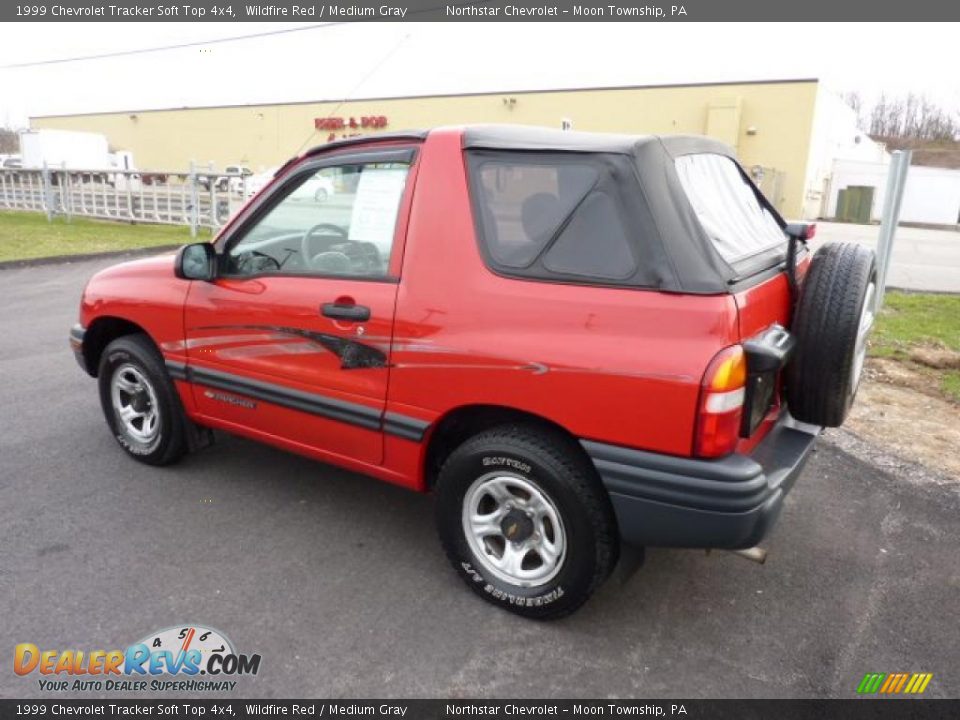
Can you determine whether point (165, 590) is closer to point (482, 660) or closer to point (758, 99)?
point (482, 660)

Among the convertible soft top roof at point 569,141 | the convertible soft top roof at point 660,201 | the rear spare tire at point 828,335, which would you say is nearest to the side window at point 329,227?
the convertible soft top roof at point 569,141

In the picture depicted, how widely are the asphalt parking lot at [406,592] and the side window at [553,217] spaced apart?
53.6 inches

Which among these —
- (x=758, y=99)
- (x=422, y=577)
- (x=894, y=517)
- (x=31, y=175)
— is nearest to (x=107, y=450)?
(x=422, y=577)

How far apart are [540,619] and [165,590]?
1548 millimetres

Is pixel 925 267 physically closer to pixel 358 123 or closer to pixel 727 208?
pixel 727 208

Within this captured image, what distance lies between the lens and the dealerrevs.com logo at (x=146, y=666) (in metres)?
2.49

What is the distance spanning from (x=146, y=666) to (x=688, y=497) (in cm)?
201

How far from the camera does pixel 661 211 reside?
2.50 metres

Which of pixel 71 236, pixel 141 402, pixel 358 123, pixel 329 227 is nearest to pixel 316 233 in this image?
pixel 329 227

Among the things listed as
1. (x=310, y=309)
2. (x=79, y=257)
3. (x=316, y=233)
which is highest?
(x=316, y=233)

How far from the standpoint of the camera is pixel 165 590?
2.96 m

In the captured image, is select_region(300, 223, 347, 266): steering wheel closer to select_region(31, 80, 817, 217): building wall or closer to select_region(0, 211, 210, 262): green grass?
select_region(0, 211, 210, 262): green grass

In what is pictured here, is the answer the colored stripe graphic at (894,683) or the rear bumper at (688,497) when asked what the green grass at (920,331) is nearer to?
the colored stripe graphic at (894,683)

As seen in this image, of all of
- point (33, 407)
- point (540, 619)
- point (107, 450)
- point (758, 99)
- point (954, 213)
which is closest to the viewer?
point (540, 619)
